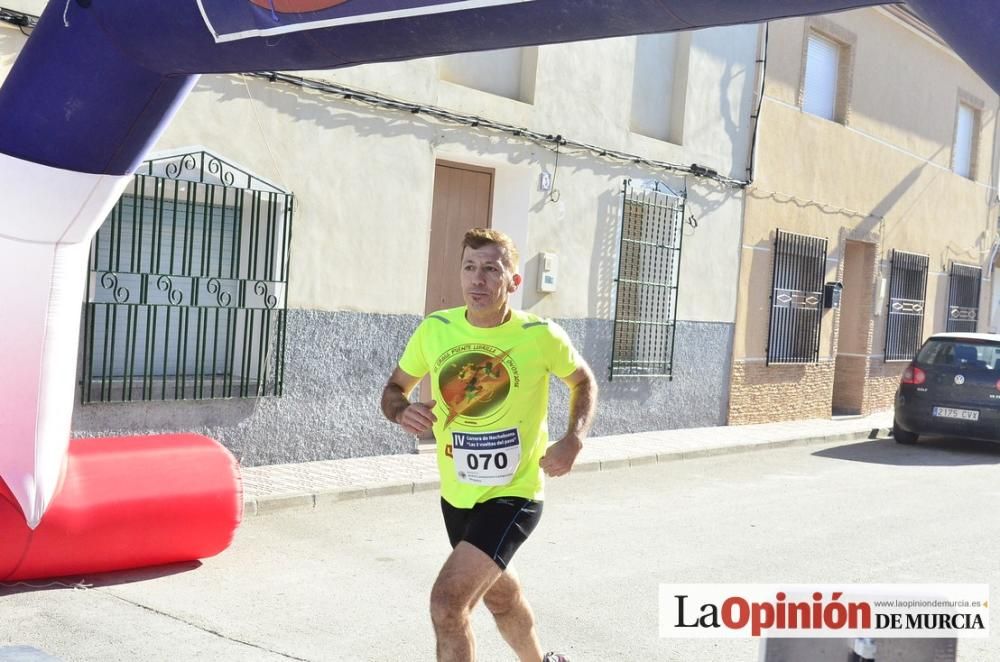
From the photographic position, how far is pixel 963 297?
75.4 feet

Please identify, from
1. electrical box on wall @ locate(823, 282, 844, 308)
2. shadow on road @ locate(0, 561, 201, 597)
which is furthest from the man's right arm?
electrical box on wall @ locate(823, 282, 844, 308)

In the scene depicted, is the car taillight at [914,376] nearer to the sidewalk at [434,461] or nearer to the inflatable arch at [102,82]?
the sidewalk at [434,461]

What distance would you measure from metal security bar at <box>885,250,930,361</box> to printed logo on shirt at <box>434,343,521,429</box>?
16820 millimetres

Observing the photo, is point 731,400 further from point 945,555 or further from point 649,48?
point 945,555

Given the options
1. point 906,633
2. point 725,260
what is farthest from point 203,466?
point 725,260

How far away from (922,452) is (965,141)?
32.9 feet

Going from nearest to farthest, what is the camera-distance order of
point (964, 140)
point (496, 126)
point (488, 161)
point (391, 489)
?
point (391, 489) → point (496, 126) → point (488, 161) → point (964, 140)

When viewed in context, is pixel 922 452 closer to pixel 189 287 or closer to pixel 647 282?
pixel 647 282

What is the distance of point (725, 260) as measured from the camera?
15.7m

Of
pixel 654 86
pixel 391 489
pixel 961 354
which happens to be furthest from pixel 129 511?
pixel 961 354

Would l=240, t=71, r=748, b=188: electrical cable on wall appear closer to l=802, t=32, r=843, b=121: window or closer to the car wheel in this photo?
l=802, t=32, r=843, b=121: window

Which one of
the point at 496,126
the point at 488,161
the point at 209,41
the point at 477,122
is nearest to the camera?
the point at 209,41

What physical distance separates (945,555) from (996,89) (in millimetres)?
5838

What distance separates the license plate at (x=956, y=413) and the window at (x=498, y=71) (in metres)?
6.51
